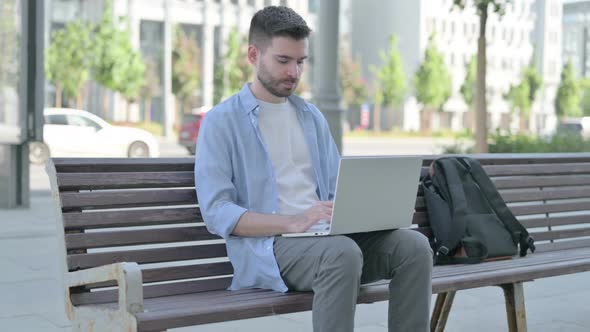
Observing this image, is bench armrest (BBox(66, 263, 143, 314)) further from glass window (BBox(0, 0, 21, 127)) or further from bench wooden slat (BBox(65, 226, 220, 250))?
glass window (BBox(0, 0, 21, 127))

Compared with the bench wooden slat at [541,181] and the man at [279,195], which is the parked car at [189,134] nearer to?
the bench wooden slat at [541,181]

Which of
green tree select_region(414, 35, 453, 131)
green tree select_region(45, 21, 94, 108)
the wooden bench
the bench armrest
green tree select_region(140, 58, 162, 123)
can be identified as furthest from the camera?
green tree select_region(414, 35, 453, 131)

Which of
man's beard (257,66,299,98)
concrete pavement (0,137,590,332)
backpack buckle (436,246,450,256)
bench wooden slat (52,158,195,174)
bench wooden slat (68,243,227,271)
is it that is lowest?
concrete pavement (0,137,590,332)

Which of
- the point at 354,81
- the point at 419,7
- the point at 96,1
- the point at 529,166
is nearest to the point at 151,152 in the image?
the point at 529,166

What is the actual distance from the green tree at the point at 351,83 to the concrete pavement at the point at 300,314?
5629cm

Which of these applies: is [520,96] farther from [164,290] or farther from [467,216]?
[164,290]

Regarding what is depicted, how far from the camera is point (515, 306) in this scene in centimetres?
438

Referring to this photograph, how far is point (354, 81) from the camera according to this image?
64.2 meters

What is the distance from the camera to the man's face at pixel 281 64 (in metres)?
3.56

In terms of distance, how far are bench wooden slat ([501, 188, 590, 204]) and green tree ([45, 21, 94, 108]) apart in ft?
148

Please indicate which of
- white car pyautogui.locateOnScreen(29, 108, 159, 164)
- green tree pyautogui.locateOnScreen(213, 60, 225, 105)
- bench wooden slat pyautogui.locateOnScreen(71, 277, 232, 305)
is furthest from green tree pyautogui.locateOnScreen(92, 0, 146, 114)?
bench wooden slat pyautogui.locateOnScreen(71, 277, 232, 305)

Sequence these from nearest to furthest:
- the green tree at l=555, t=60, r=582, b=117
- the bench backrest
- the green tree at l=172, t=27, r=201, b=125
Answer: the bench backrest, the green tree at l=172, t=27, r=201, b=125, the green tree at l=555, t=60, r=582, b=117

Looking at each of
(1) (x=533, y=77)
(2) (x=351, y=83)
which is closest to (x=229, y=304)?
(2) (x=351, y=83)

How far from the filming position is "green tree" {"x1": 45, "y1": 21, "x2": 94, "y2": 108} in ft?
160
